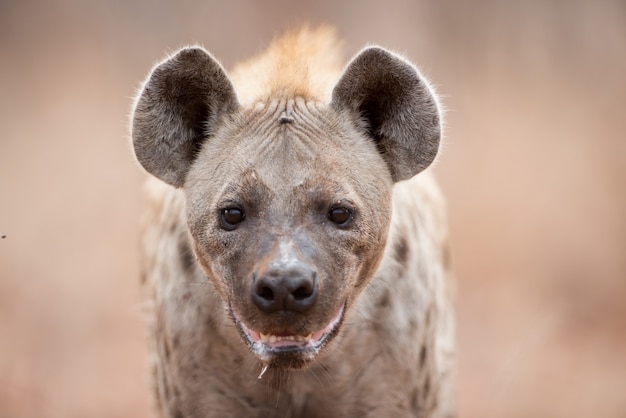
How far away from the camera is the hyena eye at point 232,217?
2977 millimetres

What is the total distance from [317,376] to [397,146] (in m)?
0.78

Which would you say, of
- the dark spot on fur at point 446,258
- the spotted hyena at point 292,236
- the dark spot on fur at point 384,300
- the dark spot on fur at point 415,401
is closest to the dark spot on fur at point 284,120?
the spotted hyena at point 292,236

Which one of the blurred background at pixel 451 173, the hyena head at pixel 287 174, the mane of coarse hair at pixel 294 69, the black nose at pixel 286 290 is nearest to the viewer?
the black nose at pixel 286 290

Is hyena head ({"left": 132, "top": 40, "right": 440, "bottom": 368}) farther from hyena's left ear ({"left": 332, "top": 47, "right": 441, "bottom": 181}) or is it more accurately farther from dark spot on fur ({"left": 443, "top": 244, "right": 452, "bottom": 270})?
dark spot on fur ({"left": 443, "top": 244, "right": 452, "bottom": 270})

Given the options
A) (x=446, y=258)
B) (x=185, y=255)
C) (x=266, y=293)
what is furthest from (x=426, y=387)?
(x=266, y=293)

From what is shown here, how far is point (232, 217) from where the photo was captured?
2984mm

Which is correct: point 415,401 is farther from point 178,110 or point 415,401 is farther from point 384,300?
point 178,110

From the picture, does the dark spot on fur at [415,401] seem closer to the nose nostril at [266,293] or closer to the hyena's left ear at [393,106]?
the hyena's left ear at [393,106]

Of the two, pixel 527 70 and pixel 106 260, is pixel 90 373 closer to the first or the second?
pixel 106 260

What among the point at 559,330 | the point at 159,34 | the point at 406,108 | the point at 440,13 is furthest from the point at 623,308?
the point at 406,108

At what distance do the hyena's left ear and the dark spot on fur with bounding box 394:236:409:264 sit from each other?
30 cm

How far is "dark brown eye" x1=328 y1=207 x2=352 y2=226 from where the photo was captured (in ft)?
9.75

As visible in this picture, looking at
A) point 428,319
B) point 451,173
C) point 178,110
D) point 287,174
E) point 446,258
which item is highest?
point 451,173

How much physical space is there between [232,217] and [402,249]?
2.48ft
